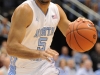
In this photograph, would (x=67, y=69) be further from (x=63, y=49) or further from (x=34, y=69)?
(x=34, y=69)

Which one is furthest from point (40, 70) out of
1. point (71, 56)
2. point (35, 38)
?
point (71, 56)

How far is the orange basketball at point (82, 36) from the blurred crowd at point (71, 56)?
274 centimetres

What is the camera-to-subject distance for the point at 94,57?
392 inches

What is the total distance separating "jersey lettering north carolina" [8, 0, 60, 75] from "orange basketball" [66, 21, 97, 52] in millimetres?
316

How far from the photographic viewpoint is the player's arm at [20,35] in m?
3.80

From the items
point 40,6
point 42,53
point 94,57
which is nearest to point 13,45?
point 42,53

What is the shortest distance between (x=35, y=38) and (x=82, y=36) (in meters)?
0.60

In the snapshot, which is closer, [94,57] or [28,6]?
[28,6]

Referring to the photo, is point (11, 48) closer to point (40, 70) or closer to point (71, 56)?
point (40, 70)

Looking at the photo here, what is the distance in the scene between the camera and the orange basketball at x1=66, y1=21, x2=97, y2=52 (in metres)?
4.21

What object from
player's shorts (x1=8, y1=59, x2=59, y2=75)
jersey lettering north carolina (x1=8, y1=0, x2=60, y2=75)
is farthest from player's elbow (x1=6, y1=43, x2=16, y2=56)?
player's shorts (x1=8, y1=59, x2=59, y2=75)

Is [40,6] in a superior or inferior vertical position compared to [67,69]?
superior

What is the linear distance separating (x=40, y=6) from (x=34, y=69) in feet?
2.70

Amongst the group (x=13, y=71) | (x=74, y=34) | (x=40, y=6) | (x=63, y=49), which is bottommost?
(x=63, y=49)
